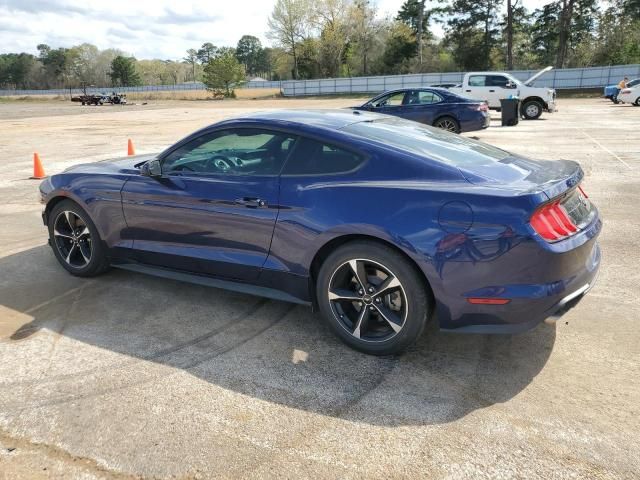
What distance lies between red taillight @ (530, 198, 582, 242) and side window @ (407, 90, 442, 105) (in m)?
12.1

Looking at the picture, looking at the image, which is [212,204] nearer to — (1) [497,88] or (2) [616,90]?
(1) [497,88]

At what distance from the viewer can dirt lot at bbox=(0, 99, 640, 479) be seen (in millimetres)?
2533

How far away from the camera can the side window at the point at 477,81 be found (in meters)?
22.3

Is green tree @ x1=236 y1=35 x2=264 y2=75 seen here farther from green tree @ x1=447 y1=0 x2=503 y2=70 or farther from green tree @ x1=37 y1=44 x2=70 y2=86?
green tree @ x1=447 y1=0 x2=503 y2=70

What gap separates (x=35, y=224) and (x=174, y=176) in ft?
12.5

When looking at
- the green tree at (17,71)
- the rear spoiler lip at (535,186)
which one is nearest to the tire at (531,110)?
the rear spoiler lip at (535,186)

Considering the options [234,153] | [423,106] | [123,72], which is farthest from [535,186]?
[123,72]

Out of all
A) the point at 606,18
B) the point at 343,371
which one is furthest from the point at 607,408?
the point at 606,18

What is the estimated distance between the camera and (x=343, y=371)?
3.30 metres

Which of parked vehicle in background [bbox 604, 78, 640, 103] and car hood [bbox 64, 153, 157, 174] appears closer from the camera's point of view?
car hood [bbox 64, 153, 157, 174]

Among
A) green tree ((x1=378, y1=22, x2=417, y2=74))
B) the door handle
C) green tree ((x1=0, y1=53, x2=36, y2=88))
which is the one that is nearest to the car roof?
the door handle

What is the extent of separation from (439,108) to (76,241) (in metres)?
11.6

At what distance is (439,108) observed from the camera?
47.6 feet

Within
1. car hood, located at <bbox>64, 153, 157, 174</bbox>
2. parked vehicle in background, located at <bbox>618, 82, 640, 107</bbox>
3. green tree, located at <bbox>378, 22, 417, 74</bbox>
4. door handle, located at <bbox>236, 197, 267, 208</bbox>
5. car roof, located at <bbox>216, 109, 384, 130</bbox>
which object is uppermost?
green tree, located at <bbox>378, 22, 417, 74</bbox>
